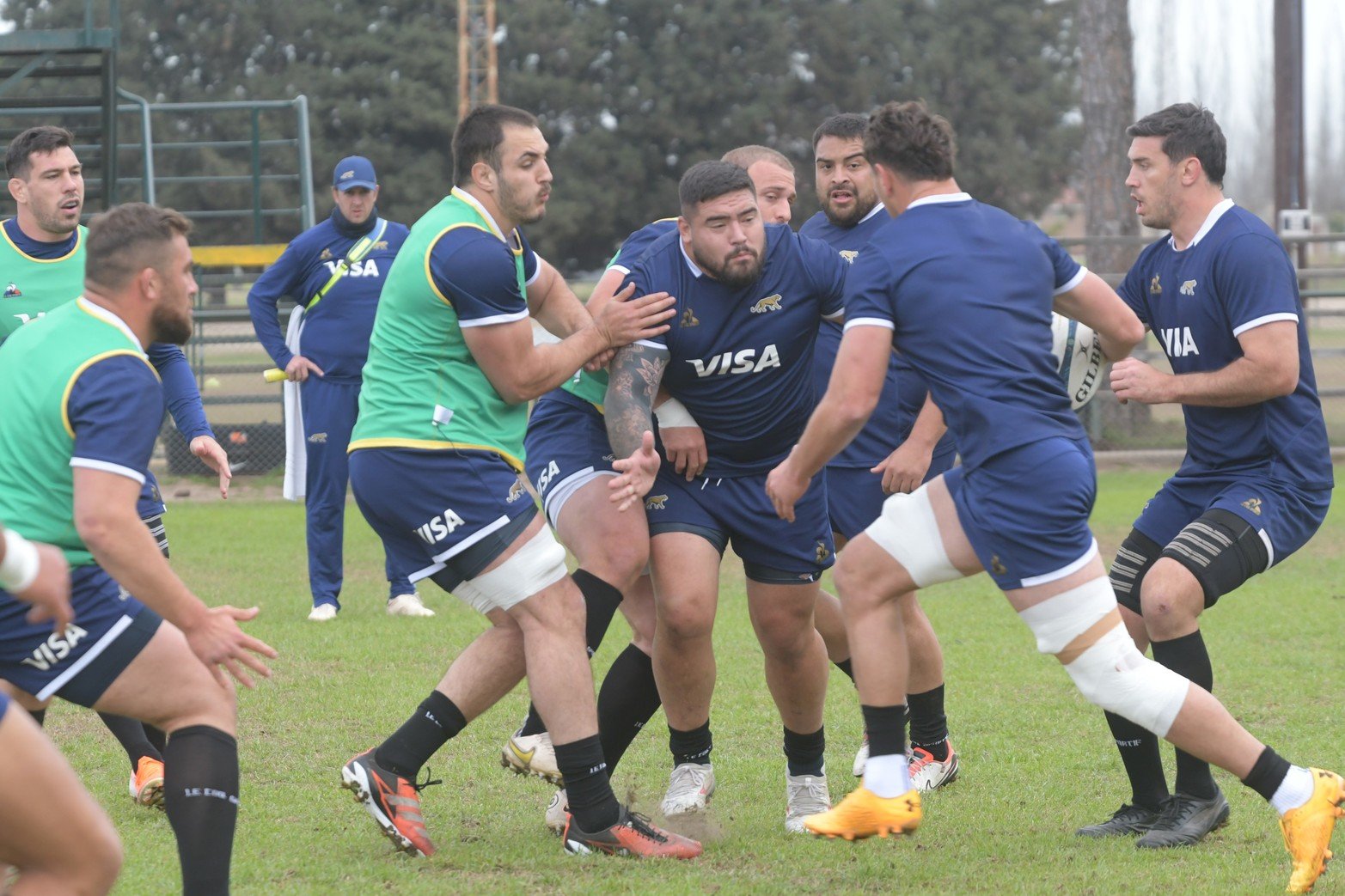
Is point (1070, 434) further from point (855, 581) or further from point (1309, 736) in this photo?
point (1309, 736)

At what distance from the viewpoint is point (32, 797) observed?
3.04m

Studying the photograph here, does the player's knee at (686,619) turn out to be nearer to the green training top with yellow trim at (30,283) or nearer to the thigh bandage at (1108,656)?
the thigh bandage at (1108,656)

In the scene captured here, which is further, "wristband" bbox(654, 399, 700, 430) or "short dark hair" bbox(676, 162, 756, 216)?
"wristband" bbox(654, 399, 700, 430)

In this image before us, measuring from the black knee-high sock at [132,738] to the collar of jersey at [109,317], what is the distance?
7.02 ft

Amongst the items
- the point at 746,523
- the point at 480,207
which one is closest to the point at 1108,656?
the point at 746,523

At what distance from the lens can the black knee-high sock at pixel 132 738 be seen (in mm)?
5539

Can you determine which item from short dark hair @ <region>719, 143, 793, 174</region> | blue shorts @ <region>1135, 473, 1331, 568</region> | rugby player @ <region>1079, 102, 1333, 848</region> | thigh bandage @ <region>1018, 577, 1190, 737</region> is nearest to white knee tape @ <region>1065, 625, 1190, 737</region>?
thigh bandage @ <region>1018, 577, 1190, 737</region>

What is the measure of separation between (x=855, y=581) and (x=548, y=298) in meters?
1.69

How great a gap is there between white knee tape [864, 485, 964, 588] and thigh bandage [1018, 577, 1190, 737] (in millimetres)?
297

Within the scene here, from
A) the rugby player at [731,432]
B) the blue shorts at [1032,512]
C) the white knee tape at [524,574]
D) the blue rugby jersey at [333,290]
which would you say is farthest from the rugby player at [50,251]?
the blue rugby jersey at [333,290]

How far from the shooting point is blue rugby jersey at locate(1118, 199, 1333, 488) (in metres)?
5.03

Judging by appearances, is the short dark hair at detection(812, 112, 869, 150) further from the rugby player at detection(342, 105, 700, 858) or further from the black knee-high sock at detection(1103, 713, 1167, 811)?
the black knee-high sock at detection(1103, 713, 1167, 811)

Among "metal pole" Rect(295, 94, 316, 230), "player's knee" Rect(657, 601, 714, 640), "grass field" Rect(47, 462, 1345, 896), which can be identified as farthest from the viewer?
"metal pole" Rect(295, 94, 316, 230)

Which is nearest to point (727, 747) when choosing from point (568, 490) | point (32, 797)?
point (568, 490)
